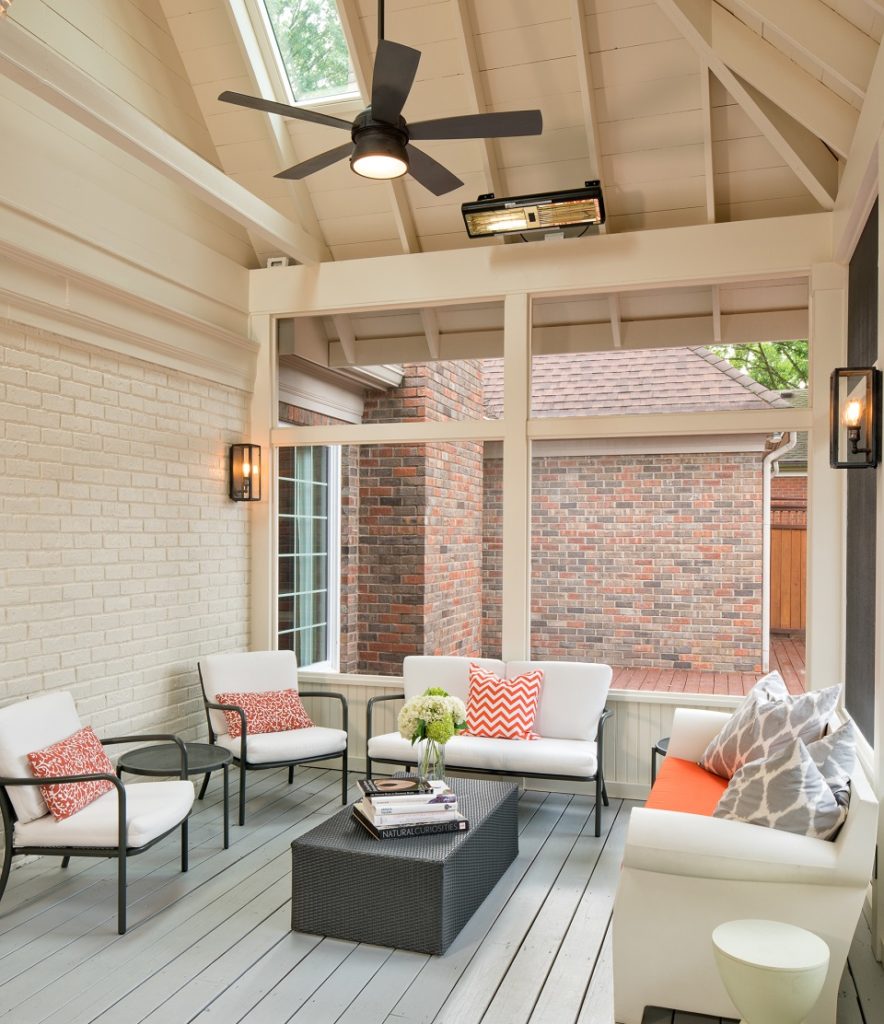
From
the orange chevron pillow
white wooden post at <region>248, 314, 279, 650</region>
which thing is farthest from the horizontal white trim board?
white wooden post at <region>248, 314, 279, 650</region>

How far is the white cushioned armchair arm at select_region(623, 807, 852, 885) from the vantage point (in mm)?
2814

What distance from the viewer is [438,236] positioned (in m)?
5.98

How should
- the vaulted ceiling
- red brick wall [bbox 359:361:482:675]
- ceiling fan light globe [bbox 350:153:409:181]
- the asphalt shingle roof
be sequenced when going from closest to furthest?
1. ceiling fan light globe [bbox 350:153:409:181]
2. the vaulted ceiling
3. the asphalt shingle roof
4. red brick wall [bbox 359:361:482:675]

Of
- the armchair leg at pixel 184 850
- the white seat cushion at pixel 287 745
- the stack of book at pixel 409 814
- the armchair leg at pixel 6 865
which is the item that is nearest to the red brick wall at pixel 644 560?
the white seat cushion at pixel 287 745

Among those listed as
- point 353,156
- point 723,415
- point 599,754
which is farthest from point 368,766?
point 353,156

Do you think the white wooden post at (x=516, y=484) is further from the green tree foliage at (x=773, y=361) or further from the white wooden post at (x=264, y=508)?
the white wooden post at (x=264, y=508)

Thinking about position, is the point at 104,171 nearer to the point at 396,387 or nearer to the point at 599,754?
the point at 396,387

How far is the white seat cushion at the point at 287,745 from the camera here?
4871mm

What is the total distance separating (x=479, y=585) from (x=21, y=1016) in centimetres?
345

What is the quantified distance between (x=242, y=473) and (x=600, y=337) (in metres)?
2.46

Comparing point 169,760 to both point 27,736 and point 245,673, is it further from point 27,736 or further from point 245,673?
point 245,673

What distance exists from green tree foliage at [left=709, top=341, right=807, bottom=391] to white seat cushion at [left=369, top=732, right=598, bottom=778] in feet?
7.70

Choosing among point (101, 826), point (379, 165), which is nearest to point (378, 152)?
point (379, 165)

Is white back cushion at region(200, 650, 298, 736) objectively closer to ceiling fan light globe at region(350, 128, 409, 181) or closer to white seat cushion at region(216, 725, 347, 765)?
white seat cushion at region(216, 725, 347, 765)
